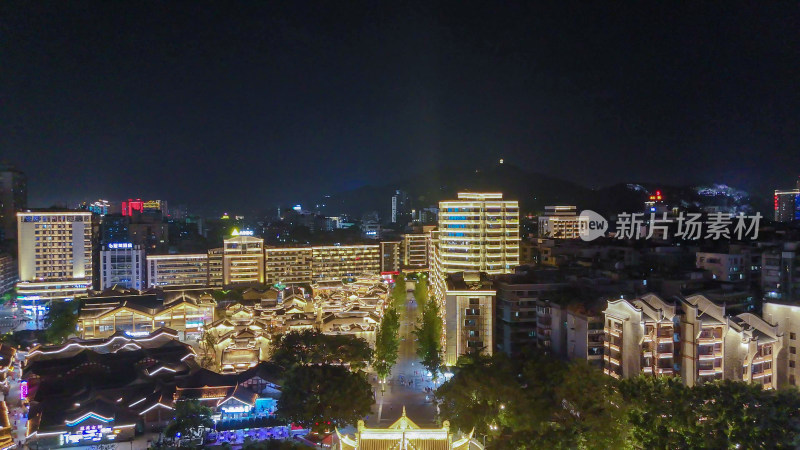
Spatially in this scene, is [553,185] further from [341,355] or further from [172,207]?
[172,207]

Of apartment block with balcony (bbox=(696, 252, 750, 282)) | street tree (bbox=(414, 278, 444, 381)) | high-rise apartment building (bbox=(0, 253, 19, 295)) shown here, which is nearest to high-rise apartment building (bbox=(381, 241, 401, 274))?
street tree (bbox=(414, 278, 444, 381))

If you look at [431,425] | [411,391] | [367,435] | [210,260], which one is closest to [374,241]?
[210,260]

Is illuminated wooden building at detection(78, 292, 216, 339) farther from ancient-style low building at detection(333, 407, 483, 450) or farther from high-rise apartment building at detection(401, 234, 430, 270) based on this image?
high-rise apartment building at detection(401, 234, 430, 270)

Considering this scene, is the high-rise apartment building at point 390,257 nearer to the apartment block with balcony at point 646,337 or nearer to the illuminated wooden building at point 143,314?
the illuminated wooden building at point 143,314

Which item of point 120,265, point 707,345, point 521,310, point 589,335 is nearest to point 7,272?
point 120,265

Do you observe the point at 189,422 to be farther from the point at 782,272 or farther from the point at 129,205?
the point at 129,205

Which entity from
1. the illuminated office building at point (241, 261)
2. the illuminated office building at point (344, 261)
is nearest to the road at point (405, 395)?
the illuminated office building at point (241, 261)

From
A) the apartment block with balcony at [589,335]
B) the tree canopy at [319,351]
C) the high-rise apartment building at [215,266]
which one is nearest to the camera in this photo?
the apartment block with balcony at [589,335]
